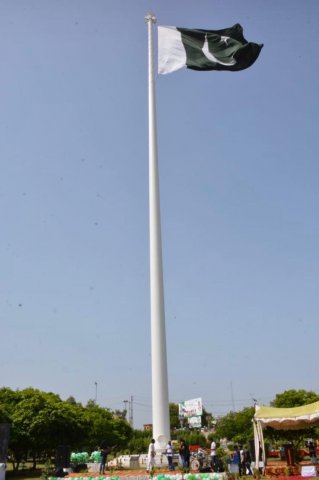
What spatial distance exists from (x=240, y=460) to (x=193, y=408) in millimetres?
58549

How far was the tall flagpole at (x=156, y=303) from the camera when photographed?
91.5 feet

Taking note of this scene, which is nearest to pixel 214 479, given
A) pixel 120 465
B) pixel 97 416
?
pixel 120 465

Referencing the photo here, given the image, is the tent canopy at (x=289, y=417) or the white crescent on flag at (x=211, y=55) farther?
the white crescent on flag at (x=211, y=55)

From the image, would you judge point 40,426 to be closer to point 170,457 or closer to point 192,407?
point 170,457

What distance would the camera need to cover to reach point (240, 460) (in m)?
27.6

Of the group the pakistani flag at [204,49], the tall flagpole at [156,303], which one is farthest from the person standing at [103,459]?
the pakistani flag at [204,49]

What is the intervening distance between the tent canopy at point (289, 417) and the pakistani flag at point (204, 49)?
21010 millimetres

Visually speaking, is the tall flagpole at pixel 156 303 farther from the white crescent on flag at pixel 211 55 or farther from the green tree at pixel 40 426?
the green tree at pixel 40 426

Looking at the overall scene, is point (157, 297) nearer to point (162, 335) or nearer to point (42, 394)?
point (162, 335)

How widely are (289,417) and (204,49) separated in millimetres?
23058

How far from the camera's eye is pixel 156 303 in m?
29.8

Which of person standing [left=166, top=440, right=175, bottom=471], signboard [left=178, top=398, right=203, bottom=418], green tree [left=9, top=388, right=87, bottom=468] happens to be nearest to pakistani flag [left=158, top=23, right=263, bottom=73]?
person standing [left=166, top=440, right=175, bottom=471]

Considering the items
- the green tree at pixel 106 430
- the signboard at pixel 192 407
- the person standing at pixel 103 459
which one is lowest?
the person standing at pixel 103 459

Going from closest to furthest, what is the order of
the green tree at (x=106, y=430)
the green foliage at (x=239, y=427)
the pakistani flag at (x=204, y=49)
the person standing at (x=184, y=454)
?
the person standing at (x=184, y=454)
the pakistani flag at (x=204, y=49)
the green tree at (x=106, y=430)
the green foliage at (x=239, y=427)
